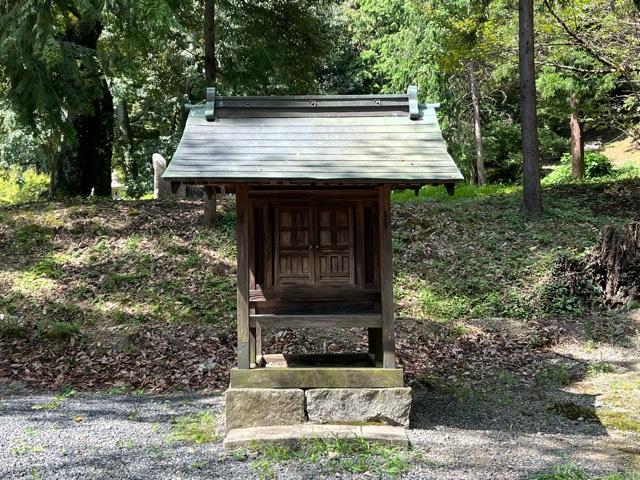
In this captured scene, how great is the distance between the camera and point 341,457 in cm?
509

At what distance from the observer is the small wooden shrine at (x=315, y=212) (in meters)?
5.83

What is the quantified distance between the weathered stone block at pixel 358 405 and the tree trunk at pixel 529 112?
811 centimetres

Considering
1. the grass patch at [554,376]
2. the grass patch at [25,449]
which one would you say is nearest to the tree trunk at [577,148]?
the grass patch at [554,376]

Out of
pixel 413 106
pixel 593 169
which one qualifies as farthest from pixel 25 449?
pixel 593 169

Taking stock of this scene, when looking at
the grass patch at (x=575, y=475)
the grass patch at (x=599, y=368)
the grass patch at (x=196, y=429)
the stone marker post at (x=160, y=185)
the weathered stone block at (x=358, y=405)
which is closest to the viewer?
the grass patch at (x=575, y=475)

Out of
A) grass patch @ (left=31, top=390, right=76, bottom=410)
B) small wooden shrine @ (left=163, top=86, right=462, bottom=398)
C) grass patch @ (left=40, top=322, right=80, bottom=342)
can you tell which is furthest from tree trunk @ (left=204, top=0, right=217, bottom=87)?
grass patch @ (left=31, top=390, right=76, bottom=410)

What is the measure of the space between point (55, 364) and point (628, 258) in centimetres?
864

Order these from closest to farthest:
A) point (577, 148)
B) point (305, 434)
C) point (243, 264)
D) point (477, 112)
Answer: point (305, 434)
point (243, 264)
point (577, 148)
point (477, 112)

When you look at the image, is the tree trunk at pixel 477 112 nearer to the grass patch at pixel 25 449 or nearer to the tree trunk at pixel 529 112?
the tree trunk at pixel 529 112

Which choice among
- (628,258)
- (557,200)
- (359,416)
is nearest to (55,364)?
(359,416)

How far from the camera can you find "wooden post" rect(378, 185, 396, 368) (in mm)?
5953

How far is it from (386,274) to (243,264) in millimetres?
1330

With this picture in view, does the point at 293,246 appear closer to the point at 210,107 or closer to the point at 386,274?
the point at 386,274

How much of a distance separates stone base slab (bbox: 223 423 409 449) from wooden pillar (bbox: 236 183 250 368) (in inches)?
25.8
